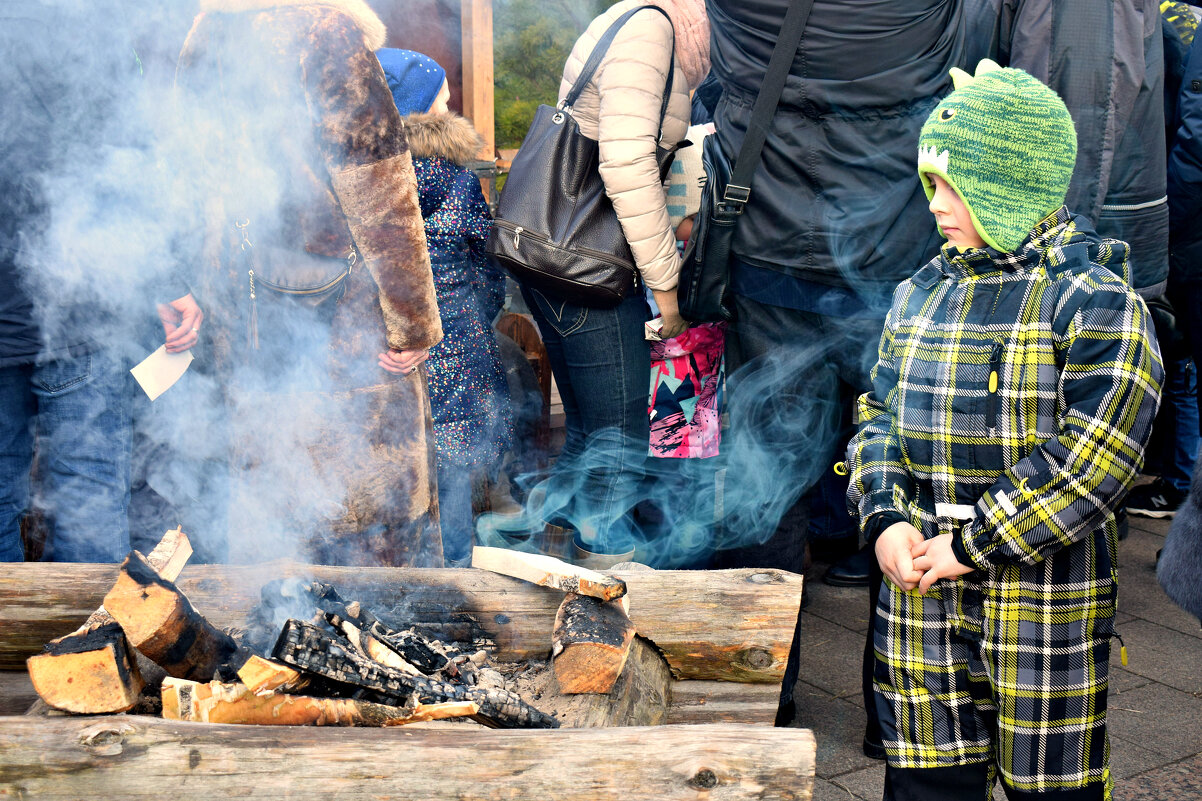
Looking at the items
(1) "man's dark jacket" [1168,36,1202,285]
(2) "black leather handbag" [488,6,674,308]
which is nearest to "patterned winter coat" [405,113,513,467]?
(2) "black leather handbag" [488,6,674,308]

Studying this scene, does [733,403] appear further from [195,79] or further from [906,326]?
[195,79]

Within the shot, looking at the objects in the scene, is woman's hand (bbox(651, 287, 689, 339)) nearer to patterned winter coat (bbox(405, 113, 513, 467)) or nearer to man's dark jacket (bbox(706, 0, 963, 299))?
man's dark jacket (bbox(706, 0, 963, 299))

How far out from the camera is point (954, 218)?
201 centimetres

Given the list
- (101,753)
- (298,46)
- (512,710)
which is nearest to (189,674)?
(101,753)

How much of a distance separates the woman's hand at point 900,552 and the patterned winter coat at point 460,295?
75.6 inches

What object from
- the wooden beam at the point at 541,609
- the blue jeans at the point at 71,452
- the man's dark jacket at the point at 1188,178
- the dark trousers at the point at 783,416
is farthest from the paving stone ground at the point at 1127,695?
the blue jeans at the point at 71,452

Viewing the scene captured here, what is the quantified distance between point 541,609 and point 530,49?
3955 mm

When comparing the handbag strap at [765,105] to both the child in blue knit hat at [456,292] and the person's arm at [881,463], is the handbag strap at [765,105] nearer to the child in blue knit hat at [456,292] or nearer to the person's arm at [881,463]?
the person's arm at [881,463]

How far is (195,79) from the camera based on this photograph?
266 cm

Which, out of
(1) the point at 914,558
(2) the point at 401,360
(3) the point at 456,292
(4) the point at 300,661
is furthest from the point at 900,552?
(3) the point at 456,292

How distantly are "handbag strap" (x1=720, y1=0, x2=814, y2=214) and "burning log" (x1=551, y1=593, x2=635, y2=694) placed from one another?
1231 millimetres

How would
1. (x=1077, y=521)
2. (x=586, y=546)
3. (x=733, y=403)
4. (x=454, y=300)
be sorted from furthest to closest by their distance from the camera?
(x=454, y=300) → (x=586, y=546) → (x=733, y=403) → (x=1077, y=521)

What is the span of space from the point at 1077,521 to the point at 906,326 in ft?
1.70

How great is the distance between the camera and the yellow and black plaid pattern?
1793 mm
